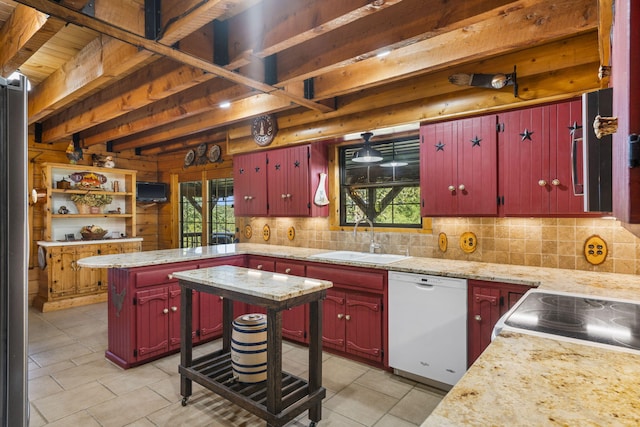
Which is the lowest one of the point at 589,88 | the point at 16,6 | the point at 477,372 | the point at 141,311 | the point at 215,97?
the point at 141,311

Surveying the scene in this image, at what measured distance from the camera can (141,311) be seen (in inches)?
123

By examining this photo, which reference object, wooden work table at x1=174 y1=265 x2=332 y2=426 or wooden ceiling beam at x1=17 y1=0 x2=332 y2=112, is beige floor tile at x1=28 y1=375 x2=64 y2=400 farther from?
wooden ceiling beam at x1=17 y1=0 x2=332 y2=112

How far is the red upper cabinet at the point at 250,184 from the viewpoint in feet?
14.6

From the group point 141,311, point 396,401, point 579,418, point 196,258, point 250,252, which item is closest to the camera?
point 579,418

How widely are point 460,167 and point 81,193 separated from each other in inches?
214

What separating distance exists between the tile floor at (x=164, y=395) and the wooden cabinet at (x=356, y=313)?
0.48 feet

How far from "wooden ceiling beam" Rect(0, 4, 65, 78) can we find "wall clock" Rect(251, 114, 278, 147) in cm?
229

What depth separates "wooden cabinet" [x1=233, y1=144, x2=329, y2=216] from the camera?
13.2ft

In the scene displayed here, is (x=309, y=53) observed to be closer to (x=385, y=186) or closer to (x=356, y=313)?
(x=385, y=186)

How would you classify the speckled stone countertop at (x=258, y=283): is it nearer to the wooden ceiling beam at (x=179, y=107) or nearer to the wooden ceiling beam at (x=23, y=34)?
the wooden ceiling beam at (x=179, y=107)

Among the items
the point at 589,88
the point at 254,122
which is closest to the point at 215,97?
the point at 254,122

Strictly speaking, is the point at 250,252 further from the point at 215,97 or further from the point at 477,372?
the point at 477,372

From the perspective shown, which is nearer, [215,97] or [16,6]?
[16,6]

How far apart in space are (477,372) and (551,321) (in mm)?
683
